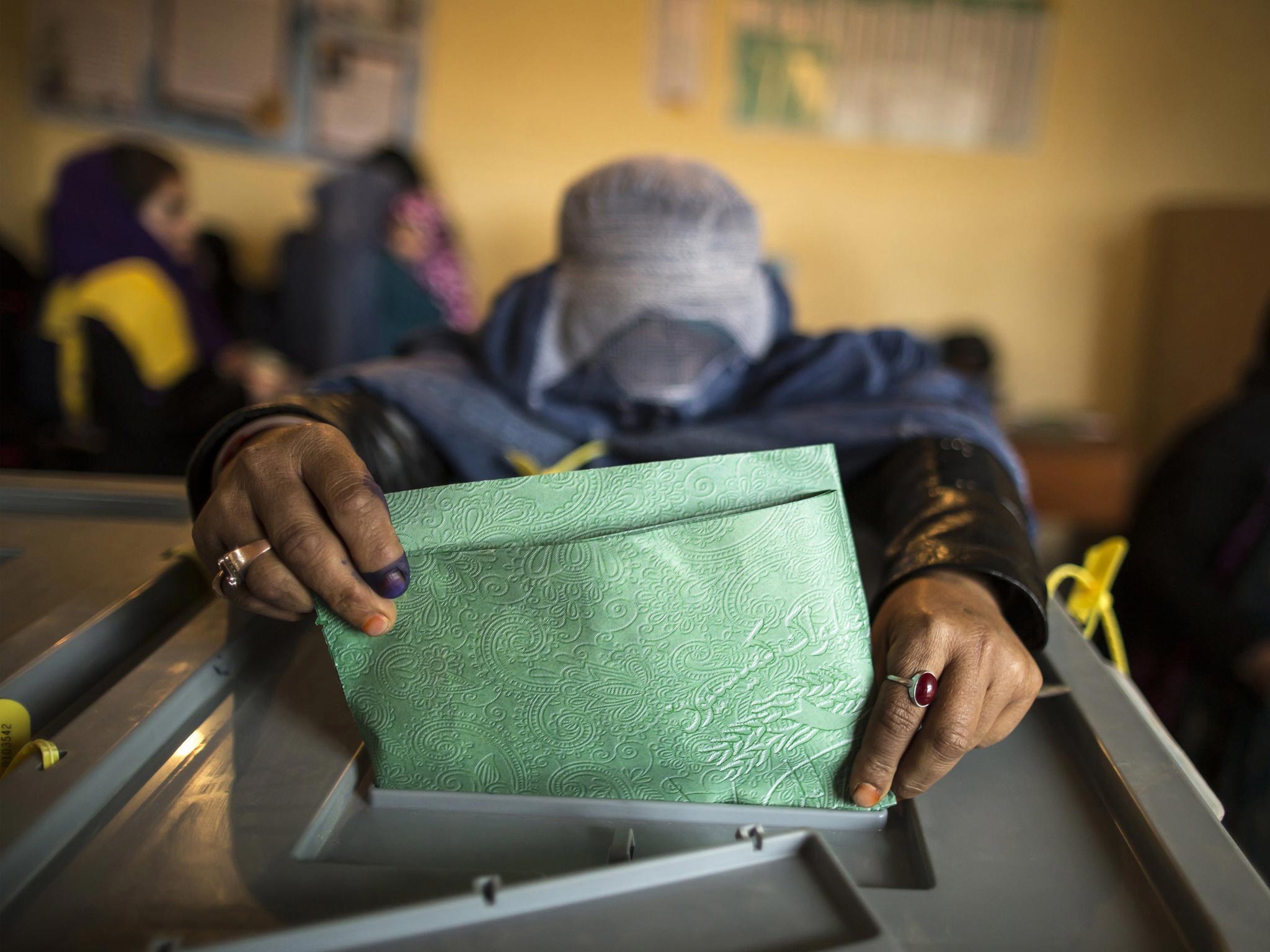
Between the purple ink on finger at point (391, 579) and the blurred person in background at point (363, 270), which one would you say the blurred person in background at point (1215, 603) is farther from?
the blurred person in background at point (363, 270)

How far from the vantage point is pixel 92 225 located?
2.21 metres

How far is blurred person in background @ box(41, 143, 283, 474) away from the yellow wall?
0.62 meters

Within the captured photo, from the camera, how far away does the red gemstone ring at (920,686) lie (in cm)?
49

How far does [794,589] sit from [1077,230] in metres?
2.85

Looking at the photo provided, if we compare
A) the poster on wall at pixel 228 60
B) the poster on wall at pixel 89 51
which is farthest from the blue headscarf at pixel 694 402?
the poster on wall at pixel 89 51

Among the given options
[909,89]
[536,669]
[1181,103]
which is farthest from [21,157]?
[1181,103]

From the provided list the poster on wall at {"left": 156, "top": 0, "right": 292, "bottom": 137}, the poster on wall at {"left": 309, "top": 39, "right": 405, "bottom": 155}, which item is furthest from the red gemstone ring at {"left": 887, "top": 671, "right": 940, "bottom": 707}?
the poster on wall at {"left": 156, "top": 0, "right": 292, "bottom": 137}

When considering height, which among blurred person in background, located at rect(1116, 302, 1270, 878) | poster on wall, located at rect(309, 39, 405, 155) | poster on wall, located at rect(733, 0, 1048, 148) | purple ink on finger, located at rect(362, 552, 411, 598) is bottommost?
blurred person in background, located at rect(1116, 302, 1270, 878)

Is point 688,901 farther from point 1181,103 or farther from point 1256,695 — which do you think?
point 1181,103

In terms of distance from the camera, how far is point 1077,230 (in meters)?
2.83

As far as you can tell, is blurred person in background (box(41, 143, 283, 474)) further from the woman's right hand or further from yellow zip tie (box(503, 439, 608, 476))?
the woman's right hand

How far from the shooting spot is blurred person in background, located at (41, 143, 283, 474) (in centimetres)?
207

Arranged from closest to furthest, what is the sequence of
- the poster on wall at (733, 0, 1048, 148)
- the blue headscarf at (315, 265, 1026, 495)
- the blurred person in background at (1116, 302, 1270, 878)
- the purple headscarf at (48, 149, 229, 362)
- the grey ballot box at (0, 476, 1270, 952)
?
the grey ballot box at (0, 476, 1270, 952) → the blue headscarf at (315, 265, 1026, 495) → the blurred person in background at (1116, 302, 1270, 878) → the purple headscarf at (48, 149, 229, 362) → the poster on wall at (733, 0, 1048, 148)

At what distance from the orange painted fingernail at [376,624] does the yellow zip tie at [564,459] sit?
463 mm
